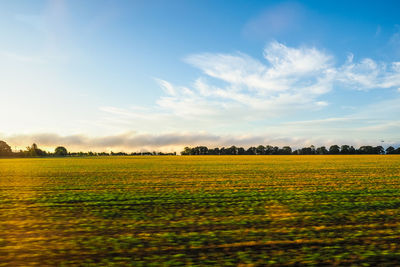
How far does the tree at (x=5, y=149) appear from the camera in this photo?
573 ft

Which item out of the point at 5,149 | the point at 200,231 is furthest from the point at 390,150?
the point at 5,149

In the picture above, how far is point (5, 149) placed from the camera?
18788cm

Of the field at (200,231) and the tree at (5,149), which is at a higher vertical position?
the tree at (5,149)

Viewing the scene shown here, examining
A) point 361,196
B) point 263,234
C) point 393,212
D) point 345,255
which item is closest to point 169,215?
point 263,234

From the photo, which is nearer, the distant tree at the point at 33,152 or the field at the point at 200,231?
the field at the point at 200,231

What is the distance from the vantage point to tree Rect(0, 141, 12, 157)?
17462 cm

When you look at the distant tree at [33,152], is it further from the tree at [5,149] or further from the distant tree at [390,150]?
the distant tree at [390,150]

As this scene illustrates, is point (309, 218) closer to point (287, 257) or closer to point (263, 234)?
point (263, 234)

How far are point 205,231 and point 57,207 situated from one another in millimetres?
9455

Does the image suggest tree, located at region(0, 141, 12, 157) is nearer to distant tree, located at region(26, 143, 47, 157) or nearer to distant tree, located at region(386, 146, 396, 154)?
distant tree, located at region(26, 143, 47, 157)

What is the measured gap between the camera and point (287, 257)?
7.73 metres

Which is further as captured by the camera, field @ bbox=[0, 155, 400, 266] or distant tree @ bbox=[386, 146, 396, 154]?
distant tree @ bbox=[386, 146, 396, 154]

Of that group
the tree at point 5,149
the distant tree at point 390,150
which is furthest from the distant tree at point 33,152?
the distant tree at point 390,150

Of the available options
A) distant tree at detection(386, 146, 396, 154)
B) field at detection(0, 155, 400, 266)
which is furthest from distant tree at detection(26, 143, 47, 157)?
distant tree at detection(386, 146, 396, 154)
